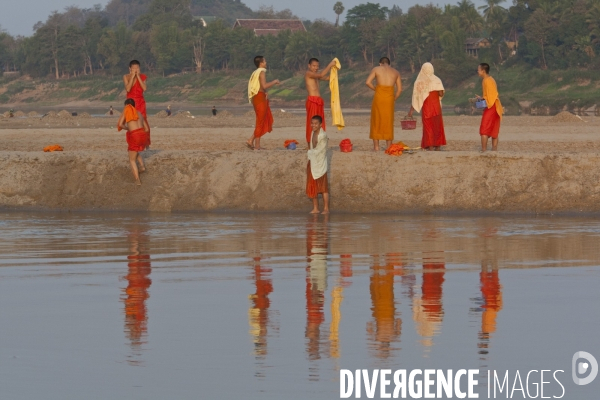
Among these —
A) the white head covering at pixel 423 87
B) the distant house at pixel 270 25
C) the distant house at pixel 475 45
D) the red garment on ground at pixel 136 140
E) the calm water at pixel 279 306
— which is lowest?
the calm water at pixel 279 306

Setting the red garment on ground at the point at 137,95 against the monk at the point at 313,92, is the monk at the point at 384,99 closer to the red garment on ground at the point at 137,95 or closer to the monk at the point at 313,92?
the monk at the point at 313,92

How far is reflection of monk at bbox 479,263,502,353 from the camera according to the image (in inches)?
274

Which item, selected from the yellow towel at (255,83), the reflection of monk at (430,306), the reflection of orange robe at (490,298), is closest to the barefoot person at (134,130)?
the yellow towel at (255,83)

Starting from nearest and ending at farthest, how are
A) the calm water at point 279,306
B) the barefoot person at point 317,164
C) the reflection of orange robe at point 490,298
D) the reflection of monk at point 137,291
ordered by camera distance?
the calm water at point 279,306 < the reflection of monk at point 137,291 < the reflection of orange robe at point 490,298 < the barefoot person at point 317,164

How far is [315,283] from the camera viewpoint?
867cm

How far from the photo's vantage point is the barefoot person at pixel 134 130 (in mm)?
13992

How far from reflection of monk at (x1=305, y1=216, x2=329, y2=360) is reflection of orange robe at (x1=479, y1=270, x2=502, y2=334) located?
100 centimetres

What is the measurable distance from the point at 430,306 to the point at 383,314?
403 millimetres

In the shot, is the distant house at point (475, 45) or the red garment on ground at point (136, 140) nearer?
the red garment on ground at point (136, 140)

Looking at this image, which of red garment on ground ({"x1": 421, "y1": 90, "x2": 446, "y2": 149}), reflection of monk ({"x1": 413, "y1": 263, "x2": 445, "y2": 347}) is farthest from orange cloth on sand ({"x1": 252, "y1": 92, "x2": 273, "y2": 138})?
reflection of monk ({"x1": 413, "y1": 263, "x2": 445, "y2": 347})

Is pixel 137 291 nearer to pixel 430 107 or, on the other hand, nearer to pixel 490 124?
pixel 430 107

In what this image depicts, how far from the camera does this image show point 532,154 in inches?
547

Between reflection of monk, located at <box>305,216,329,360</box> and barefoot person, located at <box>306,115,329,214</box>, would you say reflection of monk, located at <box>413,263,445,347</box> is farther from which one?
barefoot person, located at <box>306,115,329,214</box>

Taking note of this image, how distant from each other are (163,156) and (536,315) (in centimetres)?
786
